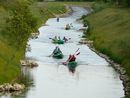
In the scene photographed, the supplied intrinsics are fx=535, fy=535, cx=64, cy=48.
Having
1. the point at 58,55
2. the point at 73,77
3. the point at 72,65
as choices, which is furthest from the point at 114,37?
the point at 73,77

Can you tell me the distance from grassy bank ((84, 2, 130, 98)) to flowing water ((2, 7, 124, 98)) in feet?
6.79

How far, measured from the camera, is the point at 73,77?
74.0 meters

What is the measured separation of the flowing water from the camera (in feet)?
207

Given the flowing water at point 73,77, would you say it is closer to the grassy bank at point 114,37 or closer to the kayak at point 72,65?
the kayak at point 72,65

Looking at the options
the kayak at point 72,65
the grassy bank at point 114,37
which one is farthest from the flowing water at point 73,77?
the grassy bank at point 114,37

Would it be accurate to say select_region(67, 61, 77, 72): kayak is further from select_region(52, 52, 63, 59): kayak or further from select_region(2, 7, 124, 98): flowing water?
select_region(52, 52, 63, 59): kayak

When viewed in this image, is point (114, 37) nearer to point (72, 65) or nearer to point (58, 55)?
point (58, 55)

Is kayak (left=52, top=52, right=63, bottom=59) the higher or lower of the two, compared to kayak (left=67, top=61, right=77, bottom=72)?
higher

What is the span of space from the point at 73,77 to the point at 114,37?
31471 mm

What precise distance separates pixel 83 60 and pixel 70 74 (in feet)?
45.3

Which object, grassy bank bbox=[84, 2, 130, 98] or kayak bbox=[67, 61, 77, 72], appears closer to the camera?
kayak bbox=[67, 61, 77, 72]

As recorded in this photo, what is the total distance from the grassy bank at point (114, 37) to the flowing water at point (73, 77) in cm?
207

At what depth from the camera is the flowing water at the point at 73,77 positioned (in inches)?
2482

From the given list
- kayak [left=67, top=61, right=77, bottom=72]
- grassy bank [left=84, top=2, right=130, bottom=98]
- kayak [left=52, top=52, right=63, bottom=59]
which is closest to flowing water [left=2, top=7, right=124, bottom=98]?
kayak [left=67, top=61, right=77, bottom=72]
